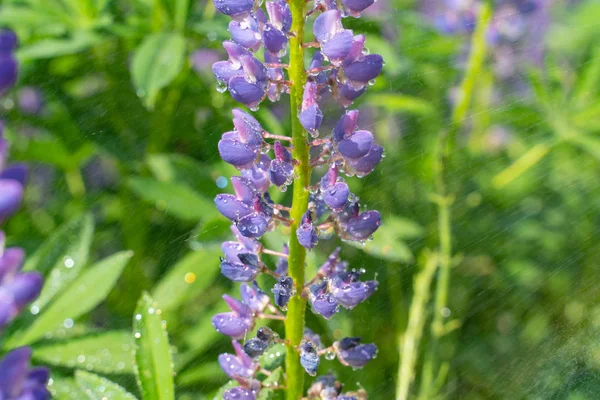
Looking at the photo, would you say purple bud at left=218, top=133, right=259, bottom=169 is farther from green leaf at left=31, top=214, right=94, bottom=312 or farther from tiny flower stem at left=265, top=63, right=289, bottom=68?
green leaf at left=31, top=214, right=94, bottom=312

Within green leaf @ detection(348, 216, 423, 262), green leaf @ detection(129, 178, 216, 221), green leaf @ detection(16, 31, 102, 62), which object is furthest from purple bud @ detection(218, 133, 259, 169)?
green leaf @ detection(16, 31, 102, 62)

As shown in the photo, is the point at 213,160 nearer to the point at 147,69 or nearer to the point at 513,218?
the point at 147,69

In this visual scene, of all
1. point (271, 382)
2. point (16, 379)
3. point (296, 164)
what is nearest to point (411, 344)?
point (271, 382)

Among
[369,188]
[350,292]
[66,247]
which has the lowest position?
[350,292]

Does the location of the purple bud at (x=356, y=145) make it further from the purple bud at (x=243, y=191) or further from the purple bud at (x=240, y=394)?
the purple bud at (x=240, y=394)

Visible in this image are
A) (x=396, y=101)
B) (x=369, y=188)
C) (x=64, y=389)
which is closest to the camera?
(x=64, y=389)

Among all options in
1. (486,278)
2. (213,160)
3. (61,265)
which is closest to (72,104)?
(213,160)

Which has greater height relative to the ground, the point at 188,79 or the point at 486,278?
the point at 188,79

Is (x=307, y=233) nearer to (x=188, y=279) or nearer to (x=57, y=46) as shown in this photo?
(x=188, y=279)
